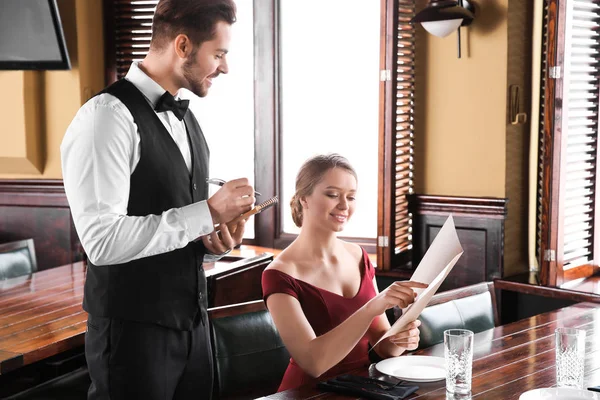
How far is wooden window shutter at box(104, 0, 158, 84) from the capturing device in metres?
4.57

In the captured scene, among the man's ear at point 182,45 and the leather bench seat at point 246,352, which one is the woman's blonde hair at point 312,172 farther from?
the man's ear at point 182,45

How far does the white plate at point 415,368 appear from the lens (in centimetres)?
180

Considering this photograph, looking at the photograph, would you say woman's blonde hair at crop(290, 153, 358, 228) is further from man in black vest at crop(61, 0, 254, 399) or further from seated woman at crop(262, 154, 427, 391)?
man in black vest at crop(61, 0, 254, 399)

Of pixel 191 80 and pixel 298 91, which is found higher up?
pixel 298 91

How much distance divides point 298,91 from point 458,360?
117 inches

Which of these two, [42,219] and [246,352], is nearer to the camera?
[246,352]

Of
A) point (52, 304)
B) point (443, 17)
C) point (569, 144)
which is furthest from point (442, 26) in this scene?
point (52, 304)

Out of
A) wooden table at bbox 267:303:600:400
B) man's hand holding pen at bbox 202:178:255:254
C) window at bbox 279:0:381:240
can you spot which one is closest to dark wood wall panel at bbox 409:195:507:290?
window at bbox 279:0:381:240

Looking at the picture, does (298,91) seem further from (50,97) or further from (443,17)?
(50,97)

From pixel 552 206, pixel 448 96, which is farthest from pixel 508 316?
pixel 448 96

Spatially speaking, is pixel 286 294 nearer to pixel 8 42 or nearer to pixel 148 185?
pixel 148 185

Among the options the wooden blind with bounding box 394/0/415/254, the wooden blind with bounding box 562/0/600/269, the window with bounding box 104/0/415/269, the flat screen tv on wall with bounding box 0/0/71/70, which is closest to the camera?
the wooden blind with bounding box 562/0/600/269

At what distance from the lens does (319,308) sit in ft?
6.88

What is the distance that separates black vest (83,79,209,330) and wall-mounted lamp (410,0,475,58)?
81.4 inches
